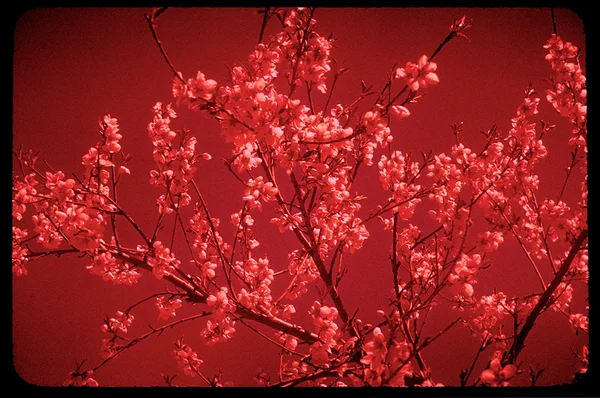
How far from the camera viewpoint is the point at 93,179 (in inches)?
59.0

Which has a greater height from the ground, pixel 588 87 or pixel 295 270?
pixel 588 87

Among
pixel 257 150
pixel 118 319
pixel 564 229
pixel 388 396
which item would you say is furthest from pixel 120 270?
pixel 564 229

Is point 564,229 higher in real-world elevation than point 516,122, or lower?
lower

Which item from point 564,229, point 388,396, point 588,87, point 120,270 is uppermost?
point 588,87

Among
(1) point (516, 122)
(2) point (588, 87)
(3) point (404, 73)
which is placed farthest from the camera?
(1) point (516, 122)

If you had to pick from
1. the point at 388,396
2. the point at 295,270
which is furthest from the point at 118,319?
the point at 388,396

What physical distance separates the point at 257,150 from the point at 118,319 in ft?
3.03

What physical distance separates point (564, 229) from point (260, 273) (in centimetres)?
125

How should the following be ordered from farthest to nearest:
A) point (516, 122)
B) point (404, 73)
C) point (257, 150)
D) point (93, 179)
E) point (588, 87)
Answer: point (516, 122)
point (93, 179)
point (257, 150)
point (588, 87)
point (404, 73)

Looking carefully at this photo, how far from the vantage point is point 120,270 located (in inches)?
56.3

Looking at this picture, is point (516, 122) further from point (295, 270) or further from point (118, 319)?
point (118, 319)
